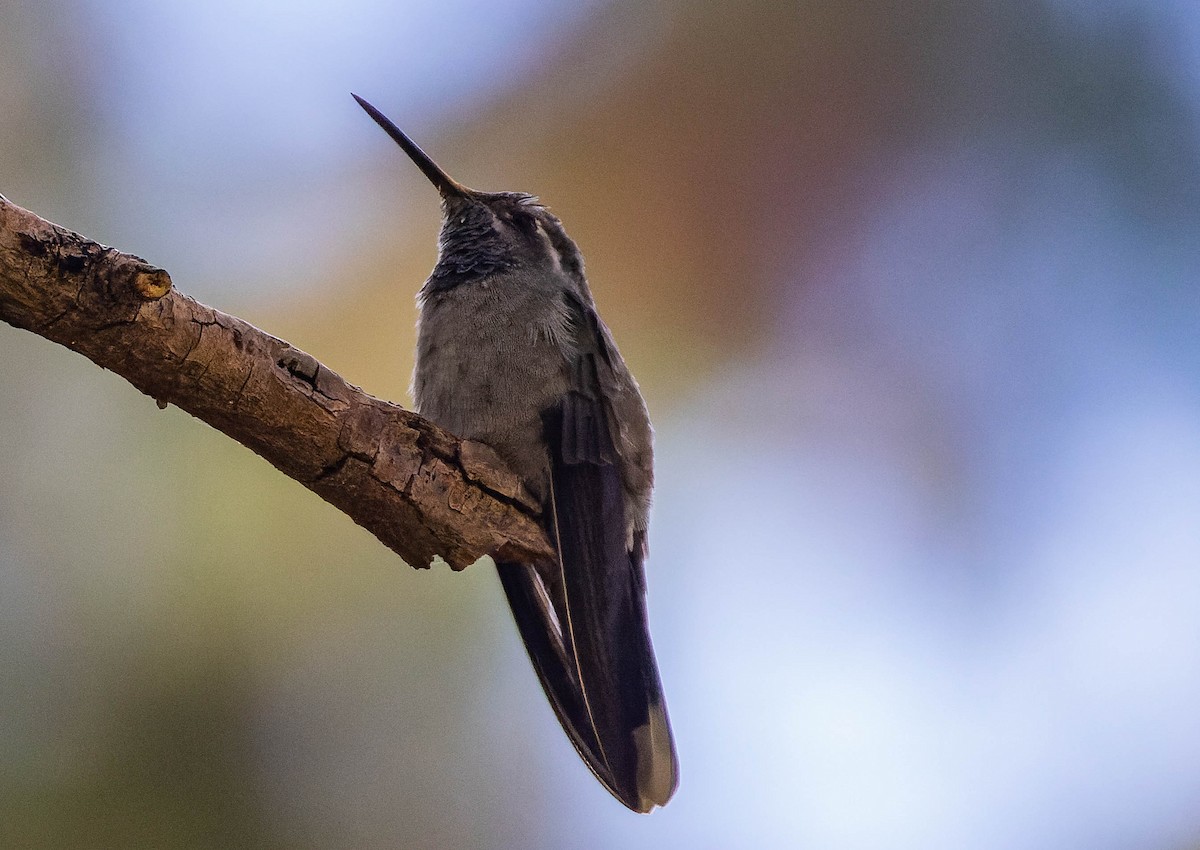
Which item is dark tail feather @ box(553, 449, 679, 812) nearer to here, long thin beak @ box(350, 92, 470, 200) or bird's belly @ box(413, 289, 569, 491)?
bird's belly @ box(413, 289, 569, 491)

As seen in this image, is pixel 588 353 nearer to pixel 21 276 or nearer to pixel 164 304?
pixel 164 304

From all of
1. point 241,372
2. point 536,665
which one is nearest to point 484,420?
point 536,665

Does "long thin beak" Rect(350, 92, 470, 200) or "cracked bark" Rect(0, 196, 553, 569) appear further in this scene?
"long thin beak" Rect(350, 92, 470, 200)

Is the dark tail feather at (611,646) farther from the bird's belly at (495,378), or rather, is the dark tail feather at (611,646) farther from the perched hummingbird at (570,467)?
the bird's belly at (495,378)

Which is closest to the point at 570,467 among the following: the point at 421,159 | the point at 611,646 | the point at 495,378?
the point at 495,378

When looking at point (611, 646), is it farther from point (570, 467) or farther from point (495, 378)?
point (495, 378)

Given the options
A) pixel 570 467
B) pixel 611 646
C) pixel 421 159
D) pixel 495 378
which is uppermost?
pixel 421 159

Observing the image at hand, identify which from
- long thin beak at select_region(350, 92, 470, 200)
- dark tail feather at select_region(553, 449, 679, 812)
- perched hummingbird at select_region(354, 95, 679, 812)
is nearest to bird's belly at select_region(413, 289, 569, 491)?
perched hummingbird at select_region(354, 95, 679, 812)
